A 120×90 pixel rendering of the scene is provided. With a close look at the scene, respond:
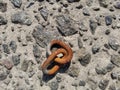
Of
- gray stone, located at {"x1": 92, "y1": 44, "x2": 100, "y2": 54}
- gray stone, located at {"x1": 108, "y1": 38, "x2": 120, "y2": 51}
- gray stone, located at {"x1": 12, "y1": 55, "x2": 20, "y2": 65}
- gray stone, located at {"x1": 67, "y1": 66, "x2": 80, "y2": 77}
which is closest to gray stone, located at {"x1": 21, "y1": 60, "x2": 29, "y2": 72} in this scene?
gray stone, located at {"x1": 12, "y1": 55, "x2": 20, "y2": 65}

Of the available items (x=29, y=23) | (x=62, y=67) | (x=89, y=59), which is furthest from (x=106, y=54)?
(x=29, y=23)

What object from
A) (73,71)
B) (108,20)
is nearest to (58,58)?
(73,71)

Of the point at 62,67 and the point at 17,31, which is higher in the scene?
the point at 17,31

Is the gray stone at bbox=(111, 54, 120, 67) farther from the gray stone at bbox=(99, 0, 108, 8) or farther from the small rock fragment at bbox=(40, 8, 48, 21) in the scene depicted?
the small rock fragment at bbox=(40, 8, 48, 21)

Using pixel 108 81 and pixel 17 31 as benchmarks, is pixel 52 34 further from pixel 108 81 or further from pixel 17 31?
pixel 108 81

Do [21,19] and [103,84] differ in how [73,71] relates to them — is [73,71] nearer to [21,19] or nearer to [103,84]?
[103,84]
